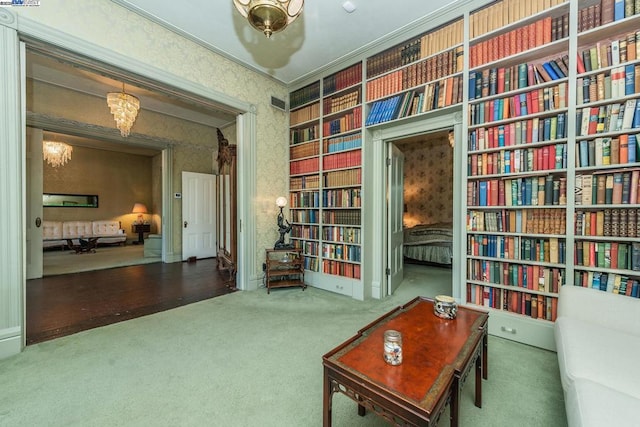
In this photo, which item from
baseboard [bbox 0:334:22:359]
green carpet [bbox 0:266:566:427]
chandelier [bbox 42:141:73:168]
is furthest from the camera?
chandelier [bbox 42:141:73:168]

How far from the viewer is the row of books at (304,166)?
3854 mm

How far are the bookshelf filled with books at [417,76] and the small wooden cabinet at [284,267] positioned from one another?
2126 millimetres

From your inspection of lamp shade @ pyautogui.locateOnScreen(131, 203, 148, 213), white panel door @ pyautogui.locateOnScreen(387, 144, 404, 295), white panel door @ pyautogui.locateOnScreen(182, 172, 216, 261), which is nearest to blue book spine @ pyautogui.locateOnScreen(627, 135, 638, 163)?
white panel door @ pyautogui.locateOnScreen(387, 144, 404, 295)

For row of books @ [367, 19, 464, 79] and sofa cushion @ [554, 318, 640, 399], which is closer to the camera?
sofa cushion @ [554, 318, 640, 399]

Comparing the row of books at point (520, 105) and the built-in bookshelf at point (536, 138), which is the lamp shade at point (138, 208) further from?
the row of books at point (520, 105)

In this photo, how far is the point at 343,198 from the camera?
3.52m

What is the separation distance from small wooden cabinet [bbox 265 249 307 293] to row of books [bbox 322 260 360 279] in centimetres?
35

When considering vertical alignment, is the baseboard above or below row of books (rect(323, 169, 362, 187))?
below

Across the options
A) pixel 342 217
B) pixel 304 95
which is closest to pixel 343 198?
pixel 342 217

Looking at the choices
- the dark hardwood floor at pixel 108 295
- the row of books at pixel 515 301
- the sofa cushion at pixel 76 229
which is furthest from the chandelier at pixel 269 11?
the sofa cushion at pixel 76 229

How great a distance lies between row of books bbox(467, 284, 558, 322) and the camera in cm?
215

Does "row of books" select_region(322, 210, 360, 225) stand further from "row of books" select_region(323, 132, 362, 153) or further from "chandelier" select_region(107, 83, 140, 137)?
"chandelier" select_region(107, 83, 140, 137)

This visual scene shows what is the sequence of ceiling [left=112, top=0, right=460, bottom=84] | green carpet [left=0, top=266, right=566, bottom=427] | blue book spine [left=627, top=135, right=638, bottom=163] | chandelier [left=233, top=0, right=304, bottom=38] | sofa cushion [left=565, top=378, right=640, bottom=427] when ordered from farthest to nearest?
1. ceiling [left=112, top=0, right=460, bottom=84]
2. blue book spine [left=627, top=135, right=638, bottom=163]
3. chandelier [left=233, top=0, right=304, bottom=38]
4. green carpet [left=0, top=266, right=566, bottom=427]
5. sofa cushion [left=565, top=378, right=640, bottom=427]

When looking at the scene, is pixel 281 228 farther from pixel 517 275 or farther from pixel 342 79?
pixel 517 275
